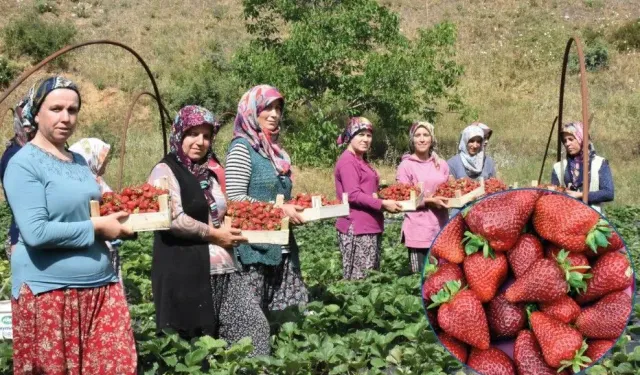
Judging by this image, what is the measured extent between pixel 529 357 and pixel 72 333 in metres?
1.72

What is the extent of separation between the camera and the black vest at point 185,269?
353 cm

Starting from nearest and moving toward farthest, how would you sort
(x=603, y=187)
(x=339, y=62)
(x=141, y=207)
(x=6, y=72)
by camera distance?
1. (x=141, y=207)
2. (x=603, y=187)
3. (x=339, y=62)
4. (x=6, y=72)

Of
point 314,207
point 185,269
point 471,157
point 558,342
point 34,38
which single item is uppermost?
point 34,38

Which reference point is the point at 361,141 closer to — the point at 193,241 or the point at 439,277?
the point at 193,241

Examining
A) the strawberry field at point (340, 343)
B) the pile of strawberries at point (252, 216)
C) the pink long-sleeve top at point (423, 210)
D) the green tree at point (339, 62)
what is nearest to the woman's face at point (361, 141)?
the pink long-sleeve top at point (423, 210)

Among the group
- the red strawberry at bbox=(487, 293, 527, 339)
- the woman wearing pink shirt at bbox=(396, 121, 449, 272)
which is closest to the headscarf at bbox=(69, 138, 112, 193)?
the woman wearing pink shirt at bbox=(396, 121, 449, 272)

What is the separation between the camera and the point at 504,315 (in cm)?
177

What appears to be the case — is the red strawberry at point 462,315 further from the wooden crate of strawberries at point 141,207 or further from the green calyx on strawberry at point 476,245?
the wooden crate of strawberries at point 141,207

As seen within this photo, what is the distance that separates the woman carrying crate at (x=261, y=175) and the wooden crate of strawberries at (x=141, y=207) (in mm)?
779

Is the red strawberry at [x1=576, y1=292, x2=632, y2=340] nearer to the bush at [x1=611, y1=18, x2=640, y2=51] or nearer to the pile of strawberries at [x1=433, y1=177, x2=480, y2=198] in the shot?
the pile of strawberries at [x1=433, y1=177, x2=480, y2=198]

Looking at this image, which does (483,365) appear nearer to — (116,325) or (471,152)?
(116,325)

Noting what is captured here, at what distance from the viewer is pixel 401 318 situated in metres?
4.67

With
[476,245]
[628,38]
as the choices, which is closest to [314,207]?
[476,245]

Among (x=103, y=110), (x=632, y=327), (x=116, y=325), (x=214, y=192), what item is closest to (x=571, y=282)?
(x=116, y=325)
